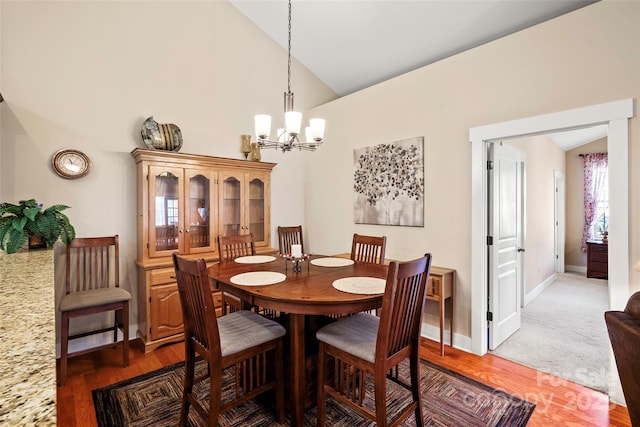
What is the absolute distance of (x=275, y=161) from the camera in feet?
14.0

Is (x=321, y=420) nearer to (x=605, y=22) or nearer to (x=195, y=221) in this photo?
(x=195, y=221)

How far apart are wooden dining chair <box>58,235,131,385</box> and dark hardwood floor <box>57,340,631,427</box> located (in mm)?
161

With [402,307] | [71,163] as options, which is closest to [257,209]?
[71,163]

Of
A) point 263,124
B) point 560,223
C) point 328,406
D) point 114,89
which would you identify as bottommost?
point 328,406

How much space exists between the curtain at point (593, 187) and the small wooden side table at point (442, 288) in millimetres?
5105

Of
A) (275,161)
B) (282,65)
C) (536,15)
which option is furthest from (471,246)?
(282,65)

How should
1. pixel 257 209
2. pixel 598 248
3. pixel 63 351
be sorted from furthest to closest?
1. pixel 598 248
2. pixel 257 209
3. pixel 63 351

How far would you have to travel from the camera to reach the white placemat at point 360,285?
1.81 m

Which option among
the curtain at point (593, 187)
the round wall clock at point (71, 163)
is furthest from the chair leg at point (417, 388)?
the curtain at point (593, 187)

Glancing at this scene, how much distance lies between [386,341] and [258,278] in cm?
91

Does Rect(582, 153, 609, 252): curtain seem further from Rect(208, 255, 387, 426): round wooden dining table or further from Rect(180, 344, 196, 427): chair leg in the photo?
Rect(180, 344, 196, 427): chair leg

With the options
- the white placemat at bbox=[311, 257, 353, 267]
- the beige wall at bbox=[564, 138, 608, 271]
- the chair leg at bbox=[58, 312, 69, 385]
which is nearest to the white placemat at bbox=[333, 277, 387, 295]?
the white placemat at bbox=[311, 257, 353, 267]

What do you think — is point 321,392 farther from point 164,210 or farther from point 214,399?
point 164,210

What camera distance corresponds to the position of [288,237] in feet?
13.8
